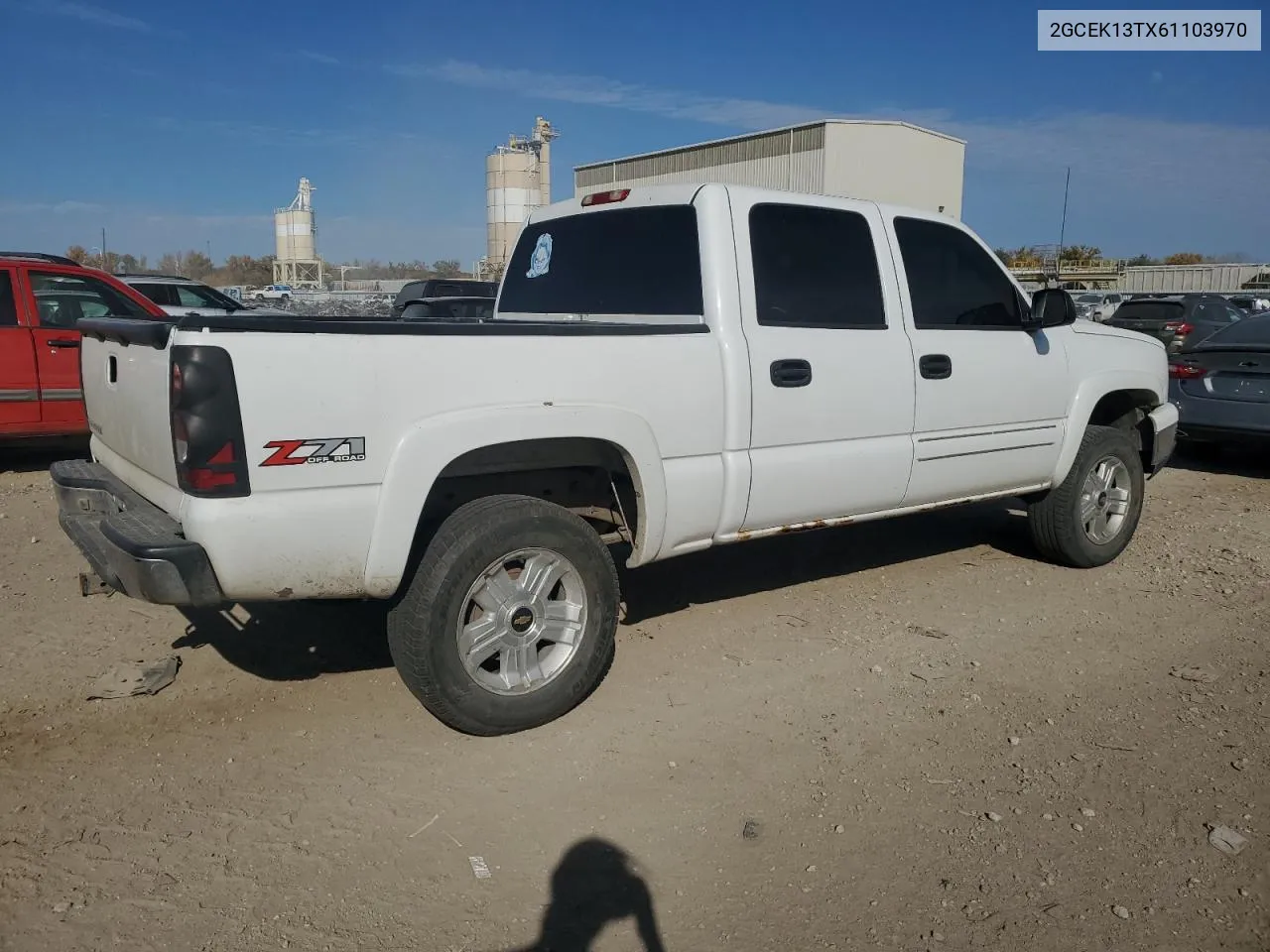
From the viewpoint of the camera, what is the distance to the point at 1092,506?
6.07 metres

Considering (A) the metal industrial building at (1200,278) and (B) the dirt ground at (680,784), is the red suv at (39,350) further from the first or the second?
(A) the metal industrial building at (1200,278)

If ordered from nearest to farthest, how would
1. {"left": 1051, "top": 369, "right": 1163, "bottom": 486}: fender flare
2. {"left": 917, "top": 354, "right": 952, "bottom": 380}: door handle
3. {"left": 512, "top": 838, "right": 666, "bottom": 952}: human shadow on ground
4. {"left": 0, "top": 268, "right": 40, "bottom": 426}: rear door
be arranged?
{"left": 512, "top": 838, "right": 666, "bottom": 952}: human shadow on ground < {"left": 917, "top": 354, "right": 952, "bottom": 380}: door handle < {"left": 1051, "top": 369, "right": 1163, "bottom": 486}: fender flare < {"left": 0, "top": 268, "right": 40, "bottom": 426}: rear door

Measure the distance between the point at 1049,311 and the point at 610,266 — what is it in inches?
94.4

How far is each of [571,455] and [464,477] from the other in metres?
0.43

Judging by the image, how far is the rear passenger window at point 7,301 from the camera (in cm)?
827

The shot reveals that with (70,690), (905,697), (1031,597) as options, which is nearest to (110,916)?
(70,690)

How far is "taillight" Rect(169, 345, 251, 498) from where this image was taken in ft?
10.1

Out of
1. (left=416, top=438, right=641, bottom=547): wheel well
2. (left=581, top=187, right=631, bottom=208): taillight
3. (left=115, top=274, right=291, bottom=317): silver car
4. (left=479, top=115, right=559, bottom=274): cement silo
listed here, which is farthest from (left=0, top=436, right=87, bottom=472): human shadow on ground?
(left=479, top=115, right=559, bottom=274): cement silo

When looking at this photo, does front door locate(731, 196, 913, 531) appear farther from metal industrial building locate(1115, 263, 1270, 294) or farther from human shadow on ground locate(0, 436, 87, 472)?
metal industrial building locate(1115, 263, 1270, 294)

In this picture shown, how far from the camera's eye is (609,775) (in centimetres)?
360

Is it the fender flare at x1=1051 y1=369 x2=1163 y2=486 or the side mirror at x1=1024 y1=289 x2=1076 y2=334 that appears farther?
the fender flare at x1=1051 y1=369 x2=1163 y2=486

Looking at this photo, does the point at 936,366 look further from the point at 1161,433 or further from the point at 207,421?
the point at 207,421

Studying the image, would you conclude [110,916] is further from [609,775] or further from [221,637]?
[221,637]

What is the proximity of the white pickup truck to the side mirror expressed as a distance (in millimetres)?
15
